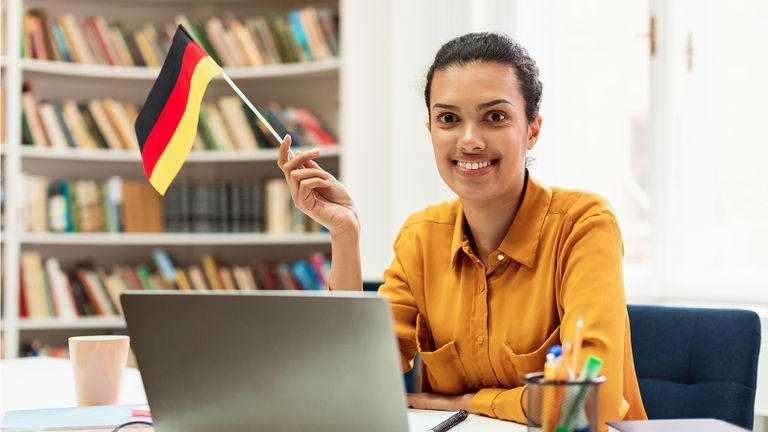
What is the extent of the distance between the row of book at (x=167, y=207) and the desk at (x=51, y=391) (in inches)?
68.0

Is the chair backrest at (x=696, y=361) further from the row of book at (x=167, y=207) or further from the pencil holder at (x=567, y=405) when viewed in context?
the row of book at (x=167, y=207)

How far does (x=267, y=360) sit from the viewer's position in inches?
37.8

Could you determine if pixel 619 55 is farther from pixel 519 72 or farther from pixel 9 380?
pixel 9 380

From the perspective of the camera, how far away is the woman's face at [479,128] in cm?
149

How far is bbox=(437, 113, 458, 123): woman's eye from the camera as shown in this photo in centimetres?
153

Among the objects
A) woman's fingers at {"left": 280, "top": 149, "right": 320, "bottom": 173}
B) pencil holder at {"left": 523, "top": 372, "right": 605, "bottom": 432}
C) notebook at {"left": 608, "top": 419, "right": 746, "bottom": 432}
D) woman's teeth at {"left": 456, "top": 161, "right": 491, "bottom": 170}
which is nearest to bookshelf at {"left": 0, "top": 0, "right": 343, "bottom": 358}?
woman's fingers at {"left": 280, "top": 149, "right": 320, "bottom": 173}

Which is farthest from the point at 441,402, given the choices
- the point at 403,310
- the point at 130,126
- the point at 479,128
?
the point at 130,126

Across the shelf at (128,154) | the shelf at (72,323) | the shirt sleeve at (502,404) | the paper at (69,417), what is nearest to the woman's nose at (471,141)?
the shirt sleeve at (502,404)

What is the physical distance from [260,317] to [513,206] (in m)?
0.75

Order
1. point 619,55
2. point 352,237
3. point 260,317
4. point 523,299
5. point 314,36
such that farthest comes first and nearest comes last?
point 314,36 → point 619,55 → point 352,237 → point 523,299 → point 260,317

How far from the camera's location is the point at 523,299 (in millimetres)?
1492

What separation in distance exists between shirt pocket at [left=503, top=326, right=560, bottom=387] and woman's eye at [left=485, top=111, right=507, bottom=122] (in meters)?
0.37

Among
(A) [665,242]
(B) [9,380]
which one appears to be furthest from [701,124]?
(B) [9,380]

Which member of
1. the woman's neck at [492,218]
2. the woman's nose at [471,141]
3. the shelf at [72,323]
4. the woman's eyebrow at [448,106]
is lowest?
the shelf at [72,323]
